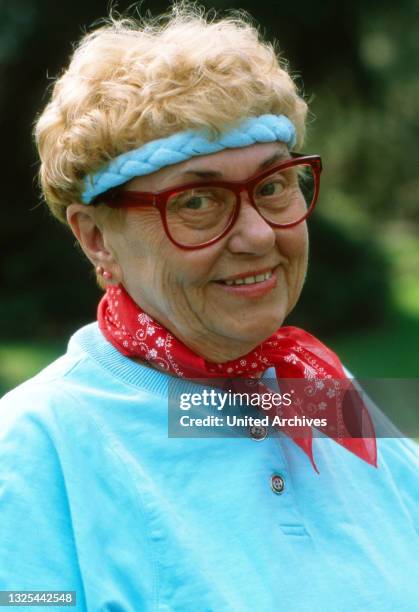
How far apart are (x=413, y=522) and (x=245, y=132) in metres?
0.98

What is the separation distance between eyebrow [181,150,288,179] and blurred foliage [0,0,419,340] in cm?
767

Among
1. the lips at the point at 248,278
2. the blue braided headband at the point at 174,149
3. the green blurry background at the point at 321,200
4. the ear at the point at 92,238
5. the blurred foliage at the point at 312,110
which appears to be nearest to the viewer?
the blue braided headband at the point at 174,149

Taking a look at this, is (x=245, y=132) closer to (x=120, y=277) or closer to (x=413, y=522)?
(x=120, y=277)

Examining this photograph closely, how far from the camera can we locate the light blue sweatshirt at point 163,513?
1.79 meters

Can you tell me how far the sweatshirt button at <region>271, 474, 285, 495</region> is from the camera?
2002 mm

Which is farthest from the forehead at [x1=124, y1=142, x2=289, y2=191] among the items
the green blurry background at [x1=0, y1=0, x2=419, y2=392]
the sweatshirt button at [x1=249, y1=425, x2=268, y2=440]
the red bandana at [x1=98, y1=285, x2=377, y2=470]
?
the green blurry background at [x1=0, y1=0, x2=419, y2=392]

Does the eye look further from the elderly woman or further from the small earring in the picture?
the small earring

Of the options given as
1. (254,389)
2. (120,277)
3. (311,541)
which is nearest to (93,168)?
(120,277)

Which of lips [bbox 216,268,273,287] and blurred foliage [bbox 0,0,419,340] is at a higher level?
blurred foliage [bbox 0,0,419,340]

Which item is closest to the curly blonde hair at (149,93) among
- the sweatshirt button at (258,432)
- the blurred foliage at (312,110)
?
the sweatshirt button at (258,432)

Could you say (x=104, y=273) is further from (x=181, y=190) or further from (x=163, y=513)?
(x=163, y=513)

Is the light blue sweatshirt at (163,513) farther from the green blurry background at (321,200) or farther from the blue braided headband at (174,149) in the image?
the green blurry background at (321,200)

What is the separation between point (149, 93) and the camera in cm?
195

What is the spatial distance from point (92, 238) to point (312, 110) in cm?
962
